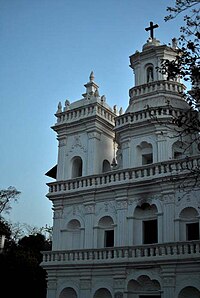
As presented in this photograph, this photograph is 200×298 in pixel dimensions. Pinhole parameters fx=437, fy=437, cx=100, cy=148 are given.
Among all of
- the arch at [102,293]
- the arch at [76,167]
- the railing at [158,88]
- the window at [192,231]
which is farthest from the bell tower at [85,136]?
the window at [192,231]

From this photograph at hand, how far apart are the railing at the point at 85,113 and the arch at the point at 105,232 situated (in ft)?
20.8

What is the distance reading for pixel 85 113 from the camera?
1046 inches

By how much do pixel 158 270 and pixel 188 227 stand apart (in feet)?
8.21

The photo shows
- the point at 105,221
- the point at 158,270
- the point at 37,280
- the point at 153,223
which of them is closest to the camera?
the point at 158,270

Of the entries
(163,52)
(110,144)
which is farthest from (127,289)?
(163,52)

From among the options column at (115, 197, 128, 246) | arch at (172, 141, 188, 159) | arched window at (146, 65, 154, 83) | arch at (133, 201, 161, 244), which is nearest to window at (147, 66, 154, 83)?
arched window at (146, 65, 154, 83)

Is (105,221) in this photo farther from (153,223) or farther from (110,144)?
(110,144)

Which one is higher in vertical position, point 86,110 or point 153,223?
point 86,110

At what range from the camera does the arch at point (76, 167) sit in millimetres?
26688

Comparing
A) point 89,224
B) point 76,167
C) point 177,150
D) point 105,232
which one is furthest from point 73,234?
point 177,150

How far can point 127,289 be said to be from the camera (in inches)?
844

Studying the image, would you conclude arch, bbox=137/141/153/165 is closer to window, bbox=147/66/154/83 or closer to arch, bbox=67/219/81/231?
window, bbox=147/66/154/83

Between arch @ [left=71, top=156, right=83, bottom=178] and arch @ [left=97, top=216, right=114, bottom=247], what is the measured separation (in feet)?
13.1

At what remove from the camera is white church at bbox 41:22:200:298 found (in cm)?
2070
